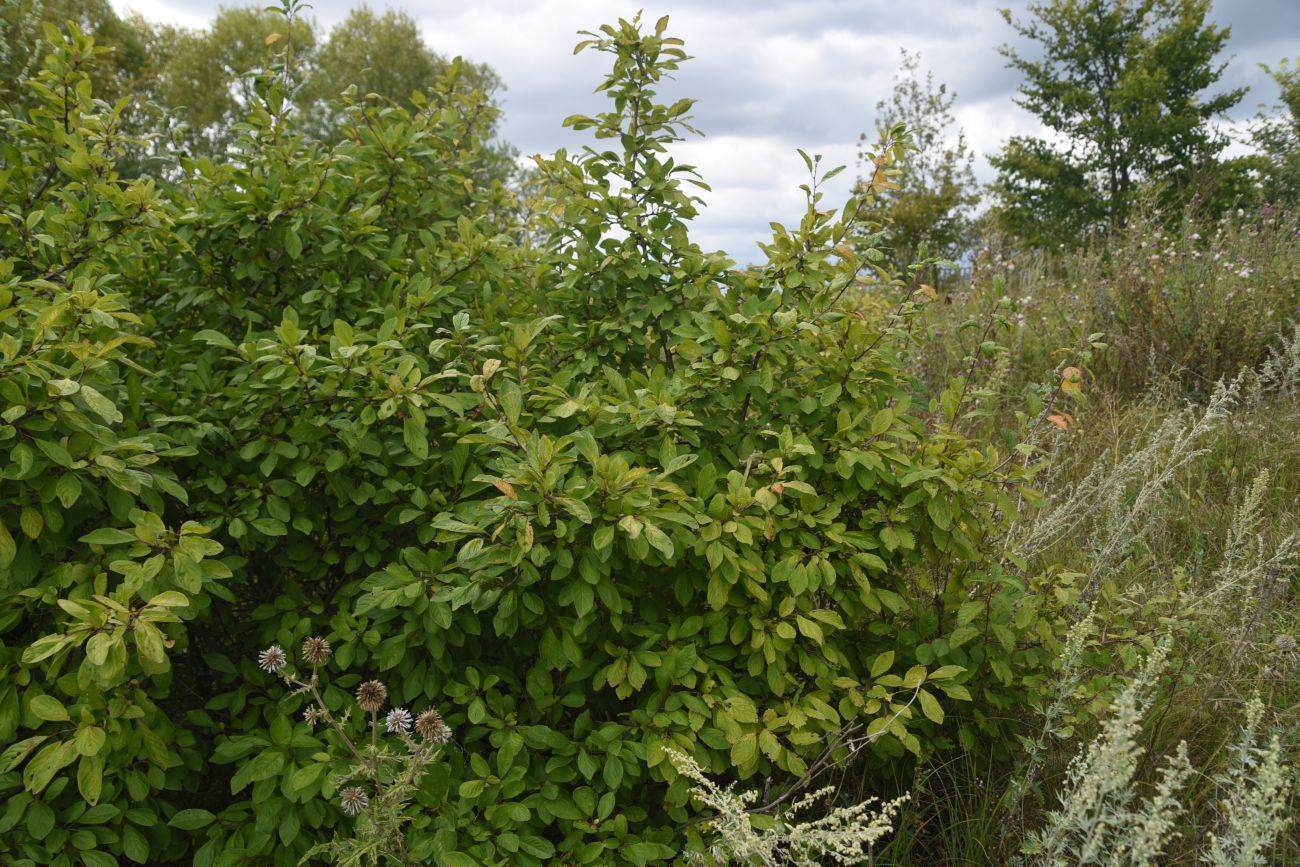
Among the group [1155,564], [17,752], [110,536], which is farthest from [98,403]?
[1155,564]

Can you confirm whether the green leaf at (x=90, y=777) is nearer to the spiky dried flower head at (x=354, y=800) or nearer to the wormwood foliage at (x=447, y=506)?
the wormwood foliage at (x=447, y=506)

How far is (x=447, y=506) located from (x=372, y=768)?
68 centimetres

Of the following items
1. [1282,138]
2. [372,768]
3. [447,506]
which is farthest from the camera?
[1282,138]

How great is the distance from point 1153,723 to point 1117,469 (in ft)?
2.54

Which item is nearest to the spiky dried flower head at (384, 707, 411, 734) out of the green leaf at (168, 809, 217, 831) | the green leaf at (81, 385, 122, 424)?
the green leaf at (168, 809, 217, 831)

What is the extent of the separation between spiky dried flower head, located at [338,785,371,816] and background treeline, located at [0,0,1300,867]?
41 mm

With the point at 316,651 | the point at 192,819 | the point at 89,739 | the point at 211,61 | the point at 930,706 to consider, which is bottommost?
the point at 192,819

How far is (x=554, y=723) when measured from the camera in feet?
7.45

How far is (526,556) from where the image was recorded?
200 centimetres

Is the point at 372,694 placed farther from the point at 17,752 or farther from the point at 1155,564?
the point at 1155,564

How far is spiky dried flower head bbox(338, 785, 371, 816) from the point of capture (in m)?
1.90

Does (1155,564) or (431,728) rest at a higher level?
(431,728)

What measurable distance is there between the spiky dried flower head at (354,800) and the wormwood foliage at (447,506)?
47mm

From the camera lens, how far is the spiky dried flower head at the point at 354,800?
1897mm
